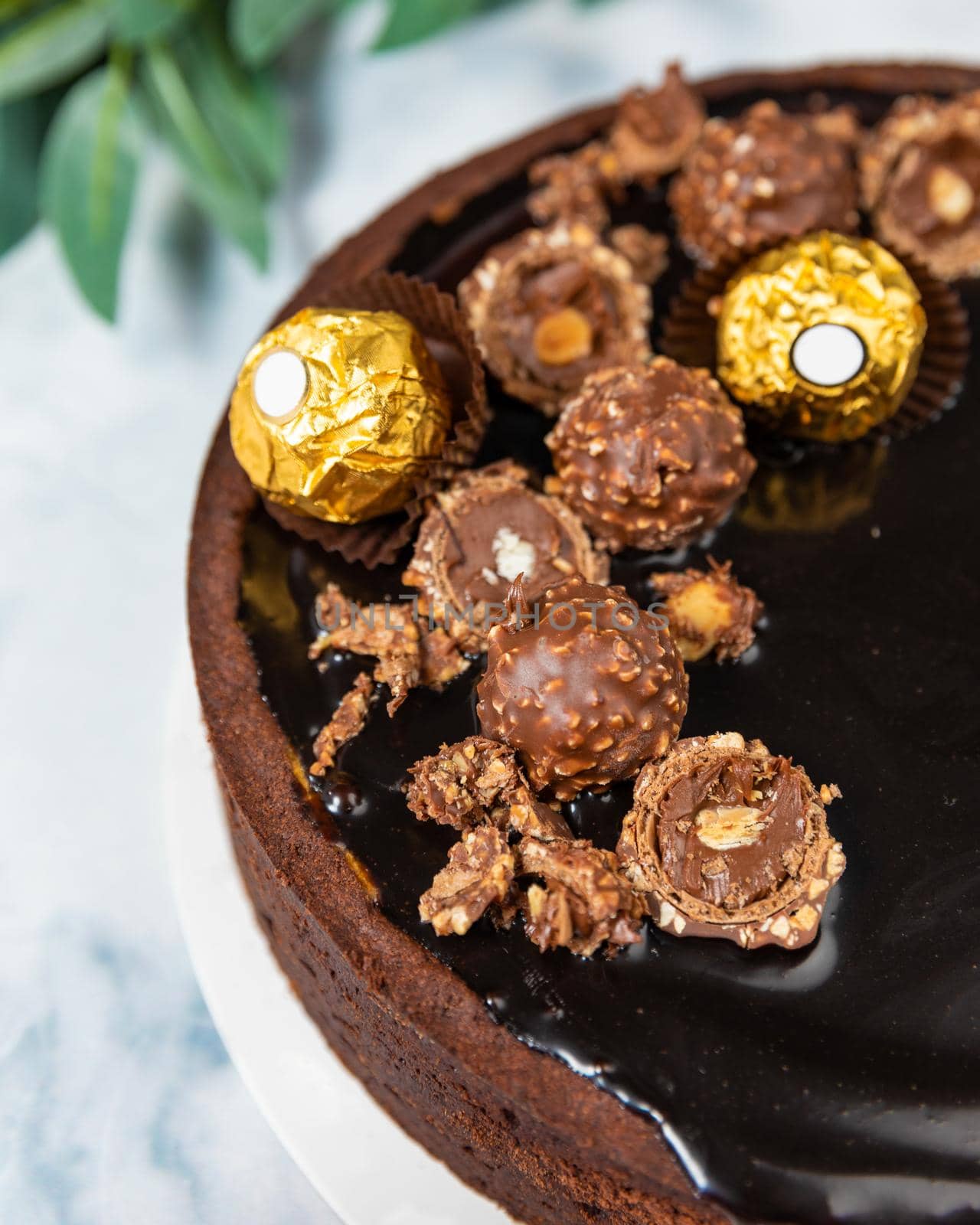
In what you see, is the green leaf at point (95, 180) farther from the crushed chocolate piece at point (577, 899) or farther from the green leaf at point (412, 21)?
the crushed chocolate piece at point (577, 899)

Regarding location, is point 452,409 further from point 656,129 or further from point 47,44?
point 47,44

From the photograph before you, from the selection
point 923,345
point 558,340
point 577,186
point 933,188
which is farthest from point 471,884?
point 933,188

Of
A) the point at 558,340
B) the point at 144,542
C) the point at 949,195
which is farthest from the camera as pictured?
the point at 144,542

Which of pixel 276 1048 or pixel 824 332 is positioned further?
pixel 276 1048

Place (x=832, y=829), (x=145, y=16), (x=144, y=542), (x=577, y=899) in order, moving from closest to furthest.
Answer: (x=577, y=899), (x=832, y=829), (x=145, y=16), (x=144, y=542)

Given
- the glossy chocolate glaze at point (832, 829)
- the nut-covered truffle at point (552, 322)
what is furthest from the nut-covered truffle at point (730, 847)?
the nut-covered truffle at point (552, 322)

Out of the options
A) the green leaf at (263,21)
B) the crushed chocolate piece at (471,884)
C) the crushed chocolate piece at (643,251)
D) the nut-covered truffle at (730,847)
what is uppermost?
the green leaf at (263,21)

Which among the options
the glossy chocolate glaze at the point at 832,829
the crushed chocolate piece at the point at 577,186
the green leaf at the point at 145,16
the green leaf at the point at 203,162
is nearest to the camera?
the glossy chocolate glaze at the point at 832,829
